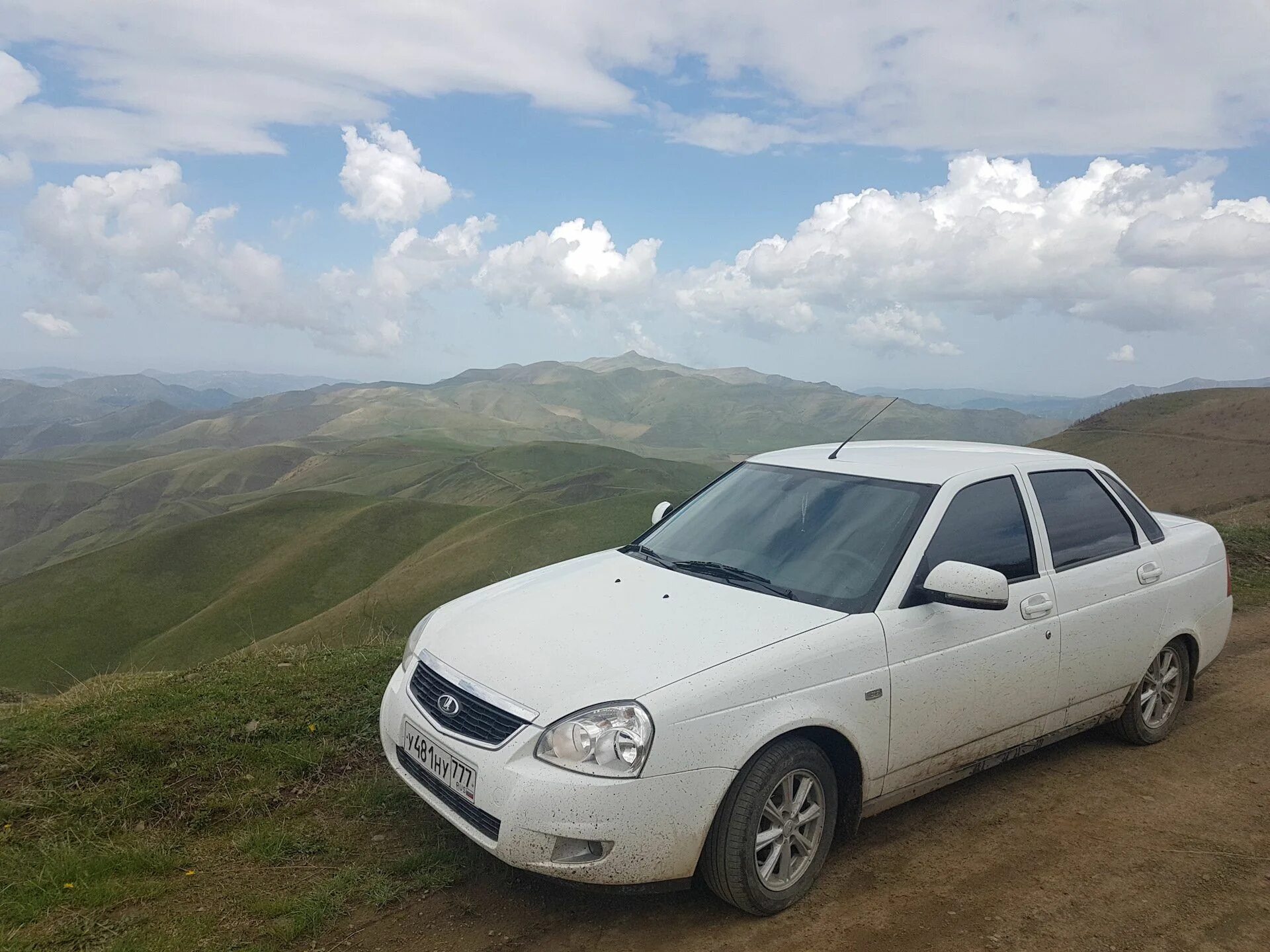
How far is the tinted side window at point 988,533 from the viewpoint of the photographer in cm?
449

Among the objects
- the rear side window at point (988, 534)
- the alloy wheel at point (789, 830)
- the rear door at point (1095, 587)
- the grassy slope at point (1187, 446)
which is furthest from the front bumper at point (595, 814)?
the grassy slope at point (1187, 446)

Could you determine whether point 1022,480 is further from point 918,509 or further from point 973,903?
point 973,903

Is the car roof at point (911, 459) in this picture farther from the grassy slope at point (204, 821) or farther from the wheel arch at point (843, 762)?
the grassy slope at point (204, 821)

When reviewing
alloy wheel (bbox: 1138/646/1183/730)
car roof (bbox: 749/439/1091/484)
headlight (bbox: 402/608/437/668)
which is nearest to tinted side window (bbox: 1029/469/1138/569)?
car roof (bbox: 749/439/1091/484)

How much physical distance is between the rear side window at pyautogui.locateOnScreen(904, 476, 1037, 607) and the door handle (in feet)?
0.38

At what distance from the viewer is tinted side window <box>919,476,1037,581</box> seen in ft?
14.7

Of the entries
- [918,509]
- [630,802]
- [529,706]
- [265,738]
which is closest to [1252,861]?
[918,509]

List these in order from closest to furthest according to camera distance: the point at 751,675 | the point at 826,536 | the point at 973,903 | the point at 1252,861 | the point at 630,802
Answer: the point at 630,802 < the point at 751,675 < the point at 973,903 < the point at 1252,861 < the point at 826,536

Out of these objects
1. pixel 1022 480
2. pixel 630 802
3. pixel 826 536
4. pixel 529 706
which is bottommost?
pixel 630 802

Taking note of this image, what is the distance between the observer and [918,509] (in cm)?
450

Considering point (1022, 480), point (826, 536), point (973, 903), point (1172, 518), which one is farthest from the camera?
point (1172, 518)

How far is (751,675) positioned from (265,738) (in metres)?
3.27

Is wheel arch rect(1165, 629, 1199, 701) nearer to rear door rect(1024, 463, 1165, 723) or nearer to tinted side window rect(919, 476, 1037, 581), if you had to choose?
rear door rect(1024, 463, 1165, 723)

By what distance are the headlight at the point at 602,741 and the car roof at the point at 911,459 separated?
2.14 m
